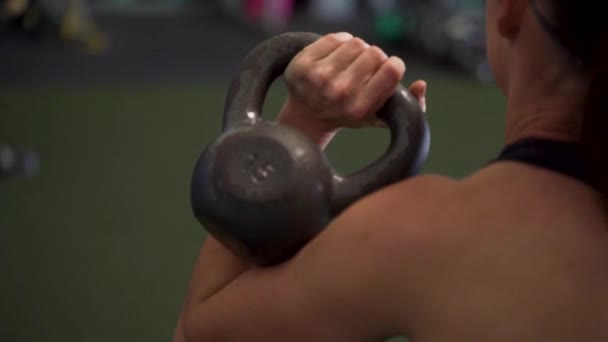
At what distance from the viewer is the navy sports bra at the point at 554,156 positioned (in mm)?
578

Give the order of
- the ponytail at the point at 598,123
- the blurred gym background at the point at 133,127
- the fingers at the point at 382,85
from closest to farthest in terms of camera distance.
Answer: the ponytail at the point at 598,123 → the fingers at the point at 382,85 → the blurred gym background at the point at 133,127

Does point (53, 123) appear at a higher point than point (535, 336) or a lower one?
lower

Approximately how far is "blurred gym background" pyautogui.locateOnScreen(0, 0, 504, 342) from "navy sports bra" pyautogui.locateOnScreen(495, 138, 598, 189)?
3.61 feet

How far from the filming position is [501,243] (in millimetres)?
552

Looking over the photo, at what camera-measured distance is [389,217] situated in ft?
1.88

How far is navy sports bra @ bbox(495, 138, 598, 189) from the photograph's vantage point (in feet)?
1.90

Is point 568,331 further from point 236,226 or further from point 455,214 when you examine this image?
point 236,226

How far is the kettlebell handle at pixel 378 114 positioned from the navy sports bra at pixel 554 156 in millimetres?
79

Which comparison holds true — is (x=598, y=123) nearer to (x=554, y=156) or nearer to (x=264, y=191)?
(x=554, y=156)

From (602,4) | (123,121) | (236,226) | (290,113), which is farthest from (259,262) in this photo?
(123,121)

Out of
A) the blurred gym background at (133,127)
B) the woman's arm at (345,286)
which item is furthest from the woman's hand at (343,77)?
the blurred gym background at (133,127)

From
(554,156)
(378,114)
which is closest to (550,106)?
(554,156)

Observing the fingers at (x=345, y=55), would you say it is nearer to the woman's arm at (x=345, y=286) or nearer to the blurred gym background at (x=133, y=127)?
the woman's arm at (x=345, y=286)

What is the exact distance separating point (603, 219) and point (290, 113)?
0.85 ft
